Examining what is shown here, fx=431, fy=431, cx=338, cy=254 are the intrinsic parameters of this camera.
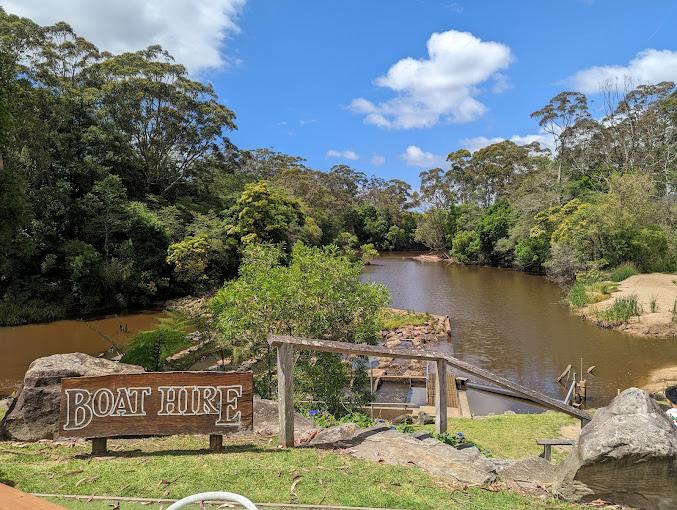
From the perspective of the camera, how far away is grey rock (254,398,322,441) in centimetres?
453

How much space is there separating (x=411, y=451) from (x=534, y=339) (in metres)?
16.8

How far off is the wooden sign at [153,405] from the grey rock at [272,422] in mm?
777

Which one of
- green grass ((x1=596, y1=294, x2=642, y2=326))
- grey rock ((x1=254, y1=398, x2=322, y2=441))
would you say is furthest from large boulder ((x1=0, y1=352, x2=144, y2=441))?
green grass ((x1=596, y1=294, x2=642, y2=326))

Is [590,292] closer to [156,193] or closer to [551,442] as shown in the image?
[551,442]

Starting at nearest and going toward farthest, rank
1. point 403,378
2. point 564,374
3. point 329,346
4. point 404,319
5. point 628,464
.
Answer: point 628,464 < point 329,346 < point 564,374 < point 403,378 < point 404,319

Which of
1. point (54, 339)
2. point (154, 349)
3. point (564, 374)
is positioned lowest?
point (564, 374)

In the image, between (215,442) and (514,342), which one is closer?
(215,442)

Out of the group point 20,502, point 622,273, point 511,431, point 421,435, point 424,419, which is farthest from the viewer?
point 622,273

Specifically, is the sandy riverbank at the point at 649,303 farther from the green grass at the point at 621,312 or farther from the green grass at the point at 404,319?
the green grass at the point at 404,319

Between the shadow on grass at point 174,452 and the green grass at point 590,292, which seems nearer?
the shadow on grass at point 174,452

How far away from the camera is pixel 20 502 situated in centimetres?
143

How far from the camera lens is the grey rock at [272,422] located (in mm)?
4527

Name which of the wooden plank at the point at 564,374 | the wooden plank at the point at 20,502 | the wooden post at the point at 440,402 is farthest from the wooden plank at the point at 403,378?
the wooden plank at the point at 20,502

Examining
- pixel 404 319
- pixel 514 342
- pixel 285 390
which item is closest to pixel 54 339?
pixel 404 319
